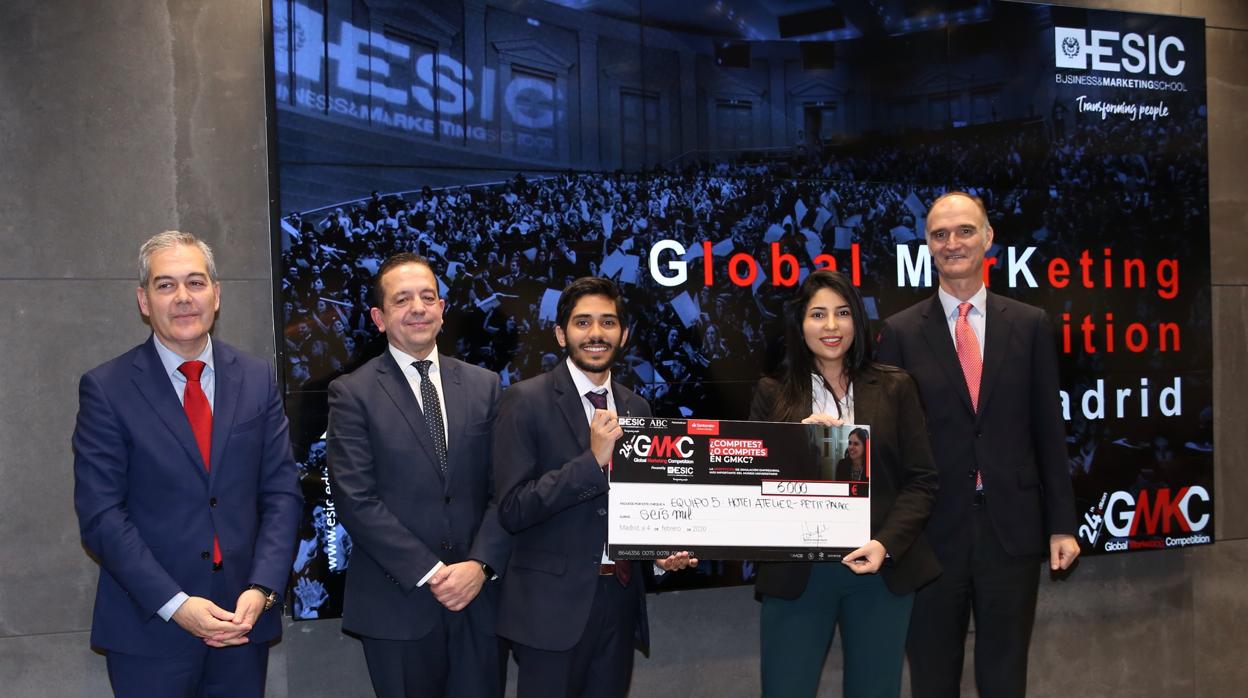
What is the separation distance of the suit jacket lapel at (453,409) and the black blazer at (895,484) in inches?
36.8

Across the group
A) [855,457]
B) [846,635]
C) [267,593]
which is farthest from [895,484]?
[267,593]

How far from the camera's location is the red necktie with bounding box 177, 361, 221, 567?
2.75 metres

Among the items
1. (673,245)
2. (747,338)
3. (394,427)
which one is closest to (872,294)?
(747,338)

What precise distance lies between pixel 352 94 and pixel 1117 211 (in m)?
3.26

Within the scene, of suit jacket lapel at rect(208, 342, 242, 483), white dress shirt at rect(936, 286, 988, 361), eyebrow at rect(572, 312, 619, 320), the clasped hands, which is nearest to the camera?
the clasped hands

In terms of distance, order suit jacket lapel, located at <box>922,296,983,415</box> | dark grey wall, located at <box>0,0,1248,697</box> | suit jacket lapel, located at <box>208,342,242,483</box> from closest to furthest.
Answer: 1. suit jacket lapel, located at <box>208,342,242,483</box>
2. suit jacket lapel, located at <box>922,296,983,415</box>
3. dark grey wall, located at <box>0,0,1248,697</box>

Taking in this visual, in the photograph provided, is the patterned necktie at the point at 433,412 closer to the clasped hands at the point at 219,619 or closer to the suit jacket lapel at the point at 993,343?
the clasped hands at the point at 219,619

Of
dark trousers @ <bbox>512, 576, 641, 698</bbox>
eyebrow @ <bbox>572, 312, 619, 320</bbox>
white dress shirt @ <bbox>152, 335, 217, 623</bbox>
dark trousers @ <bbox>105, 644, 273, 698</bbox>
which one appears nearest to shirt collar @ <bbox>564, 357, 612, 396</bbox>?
eyebrow @ <bbox>572, 312, 619, 320</bbox>

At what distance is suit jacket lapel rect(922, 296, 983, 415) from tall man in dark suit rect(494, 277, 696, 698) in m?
1.01

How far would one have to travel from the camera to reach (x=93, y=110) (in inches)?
140

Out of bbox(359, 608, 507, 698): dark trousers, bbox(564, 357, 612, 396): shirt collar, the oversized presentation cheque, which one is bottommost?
bbox(359, 608, 507, 698): dark trousers

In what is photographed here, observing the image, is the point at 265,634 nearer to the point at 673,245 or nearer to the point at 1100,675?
the point at 673,245

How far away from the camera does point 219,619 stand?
2637 mm

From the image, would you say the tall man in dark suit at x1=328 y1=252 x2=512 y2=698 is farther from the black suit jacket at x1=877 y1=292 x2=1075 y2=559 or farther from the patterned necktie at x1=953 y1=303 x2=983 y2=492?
the patterned necktie at x1=953 y1=303 x2=983 y2=492
